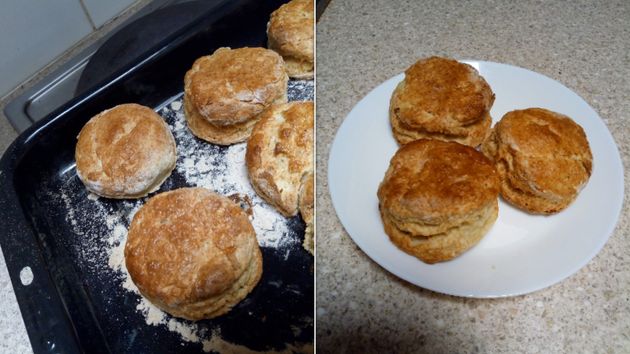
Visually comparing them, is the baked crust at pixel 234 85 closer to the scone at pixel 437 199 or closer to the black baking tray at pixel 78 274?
the black baking tray at pixel 78 274

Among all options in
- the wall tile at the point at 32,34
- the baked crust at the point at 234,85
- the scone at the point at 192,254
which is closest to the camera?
the wall tile at the point at 32,34

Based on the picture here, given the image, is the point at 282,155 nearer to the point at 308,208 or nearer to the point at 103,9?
the point at 308,208

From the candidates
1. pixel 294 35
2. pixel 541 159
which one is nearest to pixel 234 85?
pixel 294 35

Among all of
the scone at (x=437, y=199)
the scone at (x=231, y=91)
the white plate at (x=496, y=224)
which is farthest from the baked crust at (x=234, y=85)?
the scone at (x=437, y=199)

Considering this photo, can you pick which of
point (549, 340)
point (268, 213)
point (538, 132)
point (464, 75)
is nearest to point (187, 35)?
point (268, 213)

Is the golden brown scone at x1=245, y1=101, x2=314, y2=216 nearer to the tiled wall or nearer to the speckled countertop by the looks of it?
the speckled countertop

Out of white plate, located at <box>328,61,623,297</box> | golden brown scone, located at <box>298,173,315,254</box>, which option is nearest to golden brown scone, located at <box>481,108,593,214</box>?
white plate, located at <box>328,61,623,297</box>
